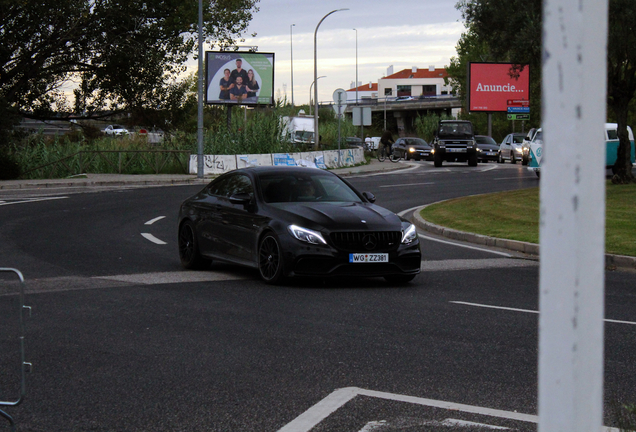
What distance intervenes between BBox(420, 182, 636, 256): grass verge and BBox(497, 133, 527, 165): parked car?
28.2 metres

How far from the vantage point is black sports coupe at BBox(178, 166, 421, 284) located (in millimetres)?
10094

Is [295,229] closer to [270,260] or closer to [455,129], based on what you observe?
[270,260]

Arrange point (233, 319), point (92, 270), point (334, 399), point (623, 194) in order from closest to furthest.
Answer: point (334, 399) < point (233, 319) < point (92, 270) < point (623, 194)

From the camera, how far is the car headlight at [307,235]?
33.0 ft

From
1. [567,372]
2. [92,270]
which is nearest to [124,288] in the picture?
[92,270]

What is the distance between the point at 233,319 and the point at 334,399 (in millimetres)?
2895

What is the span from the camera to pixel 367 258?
10.2 m

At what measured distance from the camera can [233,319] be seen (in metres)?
8.11

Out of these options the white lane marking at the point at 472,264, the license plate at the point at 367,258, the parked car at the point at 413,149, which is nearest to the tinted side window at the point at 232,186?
the license plate at the point at 367,258

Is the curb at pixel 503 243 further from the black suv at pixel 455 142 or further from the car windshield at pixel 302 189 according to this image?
the black suv at pixel 455 142

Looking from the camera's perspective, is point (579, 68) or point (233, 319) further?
point (233, 319)

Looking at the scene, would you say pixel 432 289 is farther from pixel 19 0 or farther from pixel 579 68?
pixel 19 0

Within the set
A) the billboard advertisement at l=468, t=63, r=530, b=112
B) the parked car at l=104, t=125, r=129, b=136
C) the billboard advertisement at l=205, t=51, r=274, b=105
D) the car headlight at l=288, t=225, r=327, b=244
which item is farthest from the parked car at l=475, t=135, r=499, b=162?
the car headlight at l=288, t=225, r=327, b=244

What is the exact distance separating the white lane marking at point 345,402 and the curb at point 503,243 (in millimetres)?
7944
